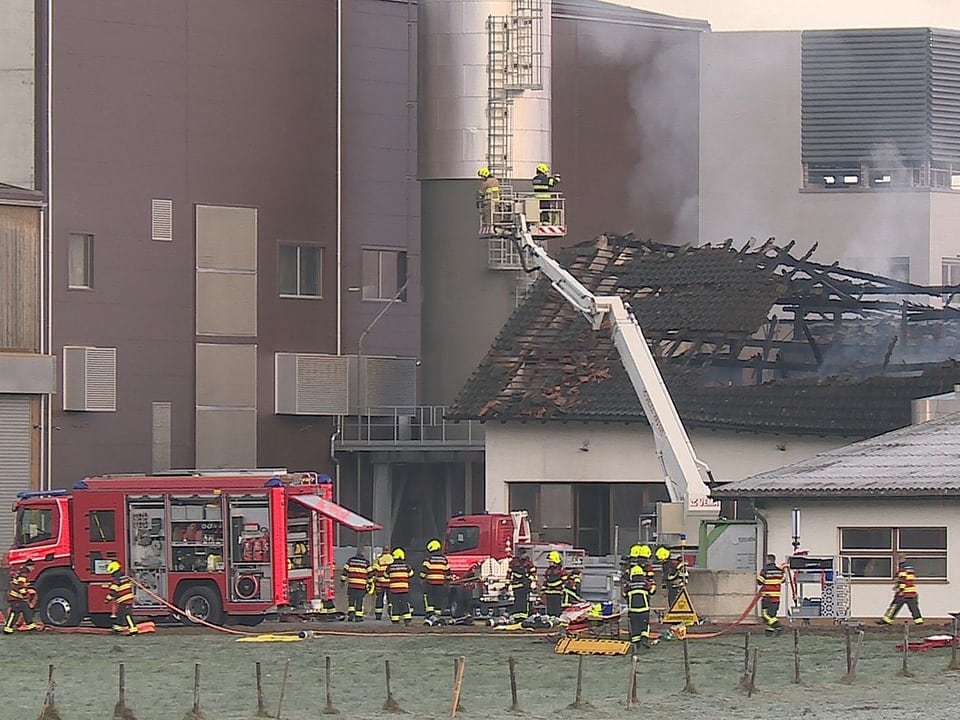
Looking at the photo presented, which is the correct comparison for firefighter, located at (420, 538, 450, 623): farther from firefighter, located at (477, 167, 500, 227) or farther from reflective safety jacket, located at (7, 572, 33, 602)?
Answer: firefighter, located at (477, 167, 500, 227)

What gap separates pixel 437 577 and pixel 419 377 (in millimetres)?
27026

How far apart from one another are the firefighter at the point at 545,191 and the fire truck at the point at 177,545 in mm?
12440

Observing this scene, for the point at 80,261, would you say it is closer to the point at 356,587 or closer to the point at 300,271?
the point at 300,271

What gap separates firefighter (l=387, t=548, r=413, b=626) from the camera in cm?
4206

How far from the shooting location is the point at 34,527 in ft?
139

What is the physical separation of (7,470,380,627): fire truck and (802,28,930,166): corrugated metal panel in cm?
4071

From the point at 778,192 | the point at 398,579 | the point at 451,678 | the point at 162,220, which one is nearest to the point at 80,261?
the point at 162,220

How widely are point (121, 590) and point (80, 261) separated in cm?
2429

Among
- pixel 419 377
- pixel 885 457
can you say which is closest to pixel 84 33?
pixel 419 377

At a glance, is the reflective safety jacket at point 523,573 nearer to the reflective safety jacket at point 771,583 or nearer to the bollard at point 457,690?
the reflective safety jacket at point 771,583

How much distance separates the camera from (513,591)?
1670 inches

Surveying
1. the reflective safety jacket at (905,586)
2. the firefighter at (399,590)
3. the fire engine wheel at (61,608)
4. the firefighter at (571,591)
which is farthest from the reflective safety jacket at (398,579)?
the reflective safety jacket at (905,586)

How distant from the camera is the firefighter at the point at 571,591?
41209mm

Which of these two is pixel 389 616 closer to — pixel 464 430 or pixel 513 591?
pixel 513 591
